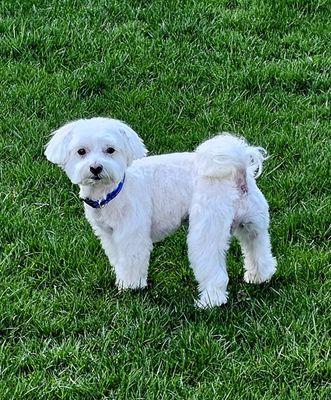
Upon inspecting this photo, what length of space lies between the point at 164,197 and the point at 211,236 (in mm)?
367

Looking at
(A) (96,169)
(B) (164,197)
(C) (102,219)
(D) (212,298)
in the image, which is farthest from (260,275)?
(A) (96,169)

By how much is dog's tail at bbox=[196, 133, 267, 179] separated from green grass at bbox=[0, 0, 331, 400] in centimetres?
75

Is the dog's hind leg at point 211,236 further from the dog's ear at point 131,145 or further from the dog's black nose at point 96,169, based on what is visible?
the dog's black nose at point 96,169

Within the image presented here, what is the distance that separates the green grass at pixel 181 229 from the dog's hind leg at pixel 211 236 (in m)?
0.15

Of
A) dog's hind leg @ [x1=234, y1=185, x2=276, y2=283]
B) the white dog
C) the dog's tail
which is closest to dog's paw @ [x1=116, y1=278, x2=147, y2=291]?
the white dog

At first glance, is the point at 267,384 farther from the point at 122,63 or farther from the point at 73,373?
the point at 122,63

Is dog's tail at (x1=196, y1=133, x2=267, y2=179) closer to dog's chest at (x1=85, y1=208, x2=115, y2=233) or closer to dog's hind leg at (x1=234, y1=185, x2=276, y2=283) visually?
dog's hind leg at (x1=234, y1=185, x2=276, y2=283)

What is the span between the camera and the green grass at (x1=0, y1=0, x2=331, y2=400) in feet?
14.5

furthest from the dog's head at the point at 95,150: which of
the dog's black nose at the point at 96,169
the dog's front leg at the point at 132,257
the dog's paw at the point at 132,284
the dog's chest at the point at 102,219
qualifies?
the dog's paw at the point at 132,284

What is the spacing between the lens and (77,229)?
562 cm

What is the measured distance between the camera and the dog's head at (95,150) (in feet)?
15.0

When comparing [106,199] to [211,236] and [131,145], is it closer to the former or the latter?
[131,145]

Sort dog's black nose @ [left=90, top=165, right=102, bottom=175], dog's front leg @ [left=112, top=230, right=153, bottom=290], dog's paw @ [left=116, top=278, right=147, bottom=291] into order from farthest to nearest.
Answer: dog's paw @ [left=116, top=278, right=147, bottom=291], dog's front leg @ [left=112, top=230, right=153, bottom=290], dog's black nose @ [left=90, top=165, right=102, bottom=175]

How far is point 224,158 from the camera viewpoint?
15.3ft
